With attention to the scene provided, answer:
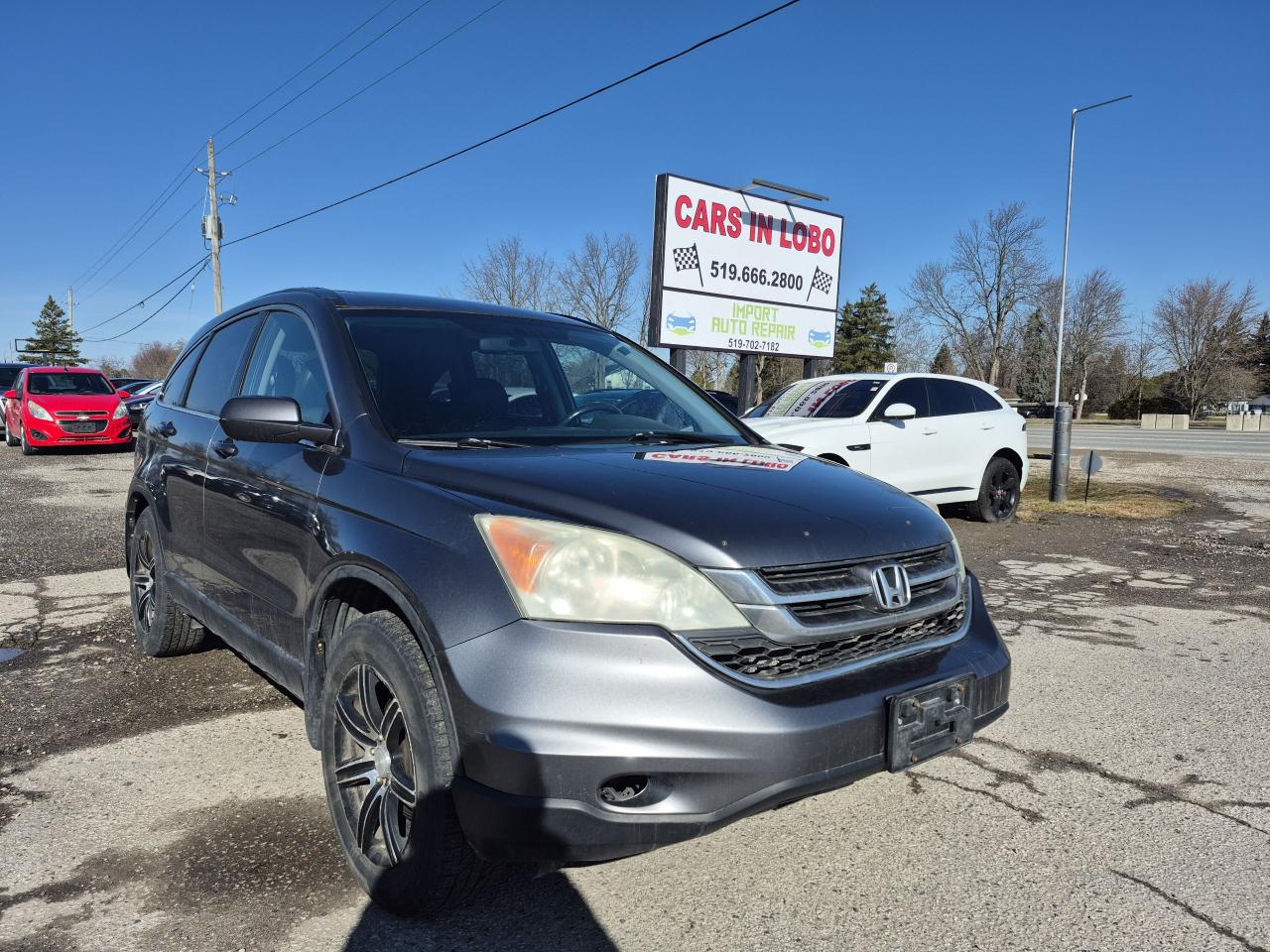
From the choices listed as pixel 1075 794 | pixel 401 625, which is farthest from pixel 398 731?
pixel 1075 794

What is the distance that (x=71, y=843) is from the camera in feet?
9.54

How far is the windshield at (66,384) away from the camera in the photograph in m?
17.8

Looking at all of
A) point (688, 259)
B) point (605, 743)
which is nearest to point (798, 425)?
point (688, 259)

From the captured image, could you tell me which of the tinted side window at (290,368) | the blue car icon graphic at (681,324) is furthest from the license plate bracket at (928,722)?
the blue car icon graphic at (681,324)

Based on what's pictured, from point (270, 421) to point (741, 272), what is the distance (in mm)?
11409

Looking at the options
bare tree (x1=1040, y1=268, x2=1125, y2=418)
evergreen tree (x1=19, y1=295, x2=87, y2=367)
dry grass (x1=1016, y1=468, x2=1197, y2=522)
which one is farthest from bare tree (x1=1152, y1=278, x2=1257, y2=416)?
evergreen tree (x1=19, y1=295, x2=87, y2=367)

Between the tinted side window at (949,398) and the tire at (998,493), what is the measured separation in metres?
0.70

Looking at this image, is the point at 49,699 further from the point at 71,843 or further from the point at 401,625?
the point at 401,625

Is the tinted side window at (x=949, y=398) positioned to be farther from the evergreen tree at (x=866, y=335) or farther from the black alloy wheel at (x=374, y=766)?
the evergreen tree at (x=866, y=335)

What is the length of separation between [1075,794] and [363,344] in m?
2.99

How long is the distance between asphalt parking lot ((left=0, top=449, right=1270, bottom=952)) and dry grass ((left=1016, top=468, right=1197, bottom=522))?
22.1ft

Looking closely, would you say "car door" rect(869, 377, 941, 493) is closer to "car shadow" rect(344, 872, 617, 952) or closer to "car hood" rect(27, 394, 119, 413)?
"car shadow" rect(344, 872, 617, 952)

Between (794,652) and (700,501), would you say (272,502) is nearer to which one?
(700,501)

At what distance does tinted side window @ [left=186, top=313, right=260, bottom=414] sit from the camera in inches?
155
